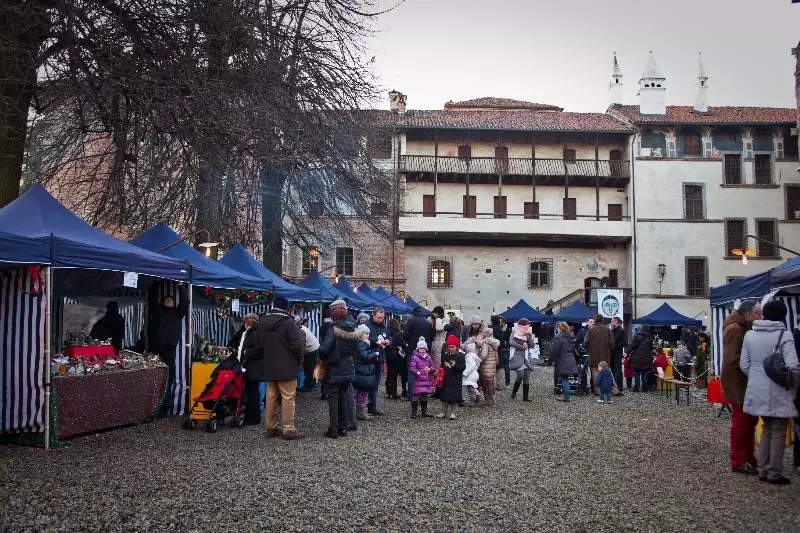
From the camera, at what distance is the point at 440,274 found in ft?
161

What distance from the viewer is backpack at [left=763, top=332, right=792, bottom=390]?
7.68 m

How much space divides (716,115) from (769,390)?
154 ft

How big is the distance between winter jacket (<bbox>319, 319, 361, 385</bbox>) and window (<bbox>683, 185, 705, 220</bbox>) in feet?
139

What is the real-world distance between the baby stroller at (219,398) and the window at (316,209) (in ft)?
37.5

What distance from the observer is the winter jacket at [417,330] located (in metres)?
15.9

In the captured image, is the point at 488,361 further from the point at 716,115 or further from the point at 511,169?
the point at 716,115

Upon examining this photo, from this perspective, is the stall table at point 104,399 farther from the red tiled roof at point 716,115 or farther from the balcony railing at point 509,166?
the red tiled roof at point 716,115

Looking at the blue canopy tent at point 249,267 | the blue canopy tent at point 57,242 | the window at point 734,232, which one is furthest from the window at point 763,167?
the blue canopy tent at point 57,242

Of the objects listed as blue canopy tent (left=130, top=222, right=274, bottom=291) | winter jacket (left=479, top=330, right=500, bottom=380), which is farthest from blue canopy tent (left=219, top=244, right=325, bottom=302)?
winter jacket (left=479, top=330, right=500, bottom=380)

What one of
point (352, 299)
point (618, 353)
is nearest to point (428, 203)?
point (352, 299)

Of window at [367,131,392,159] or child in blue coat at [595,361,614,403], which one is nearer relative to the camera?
child in blue coat at [595,361,614,403]

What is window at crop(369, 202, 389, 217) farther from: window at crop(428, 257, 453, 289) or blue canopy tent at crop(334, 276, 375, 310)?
window at crop(428, 257, 453, 289)

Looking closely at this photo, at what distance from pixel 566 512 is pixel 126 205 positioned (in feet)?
43.7

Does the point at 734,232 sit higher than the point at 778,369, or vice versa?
the point at 734,232
